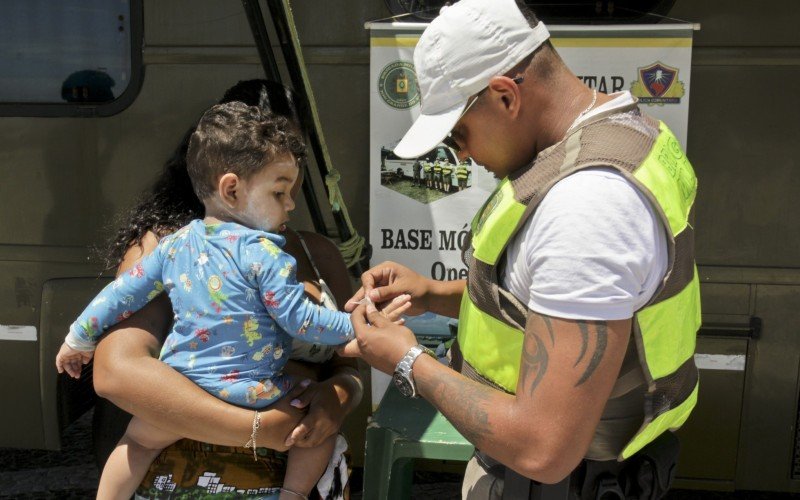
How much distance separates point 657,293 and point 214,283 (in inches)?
38.6

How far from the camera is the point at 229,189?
1.85 metres

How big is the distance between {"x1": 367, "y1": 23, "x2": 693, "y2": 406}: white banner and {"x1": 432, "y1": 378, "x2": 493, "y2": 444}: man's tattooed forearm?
1394 mm

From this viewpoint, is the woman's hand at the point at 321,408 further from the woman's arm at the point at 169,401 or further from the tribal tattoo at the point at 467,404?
the tribal tattoo at the point at 467,404

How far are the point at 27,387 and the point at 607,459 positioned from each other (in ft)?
7.84

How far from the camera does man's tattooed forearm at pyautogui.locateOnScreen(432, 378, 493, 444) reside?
1390 mm

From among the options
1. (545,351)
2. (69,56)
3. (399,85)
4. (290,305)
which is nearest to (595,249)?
(545,351)

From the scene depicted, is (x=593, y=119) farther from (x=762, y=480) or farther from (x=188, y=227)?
(x=762, y=480)

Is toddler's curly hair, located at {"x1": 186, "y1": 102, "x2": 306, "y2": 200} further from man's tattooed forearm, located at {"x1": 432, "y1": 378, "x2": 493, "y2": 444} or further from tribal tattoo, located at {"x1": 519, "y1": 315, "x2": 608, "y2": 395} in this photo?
tribal tattoo, located at {"x1": 519, "y1": 315, "x2": 608, "y2": 395}

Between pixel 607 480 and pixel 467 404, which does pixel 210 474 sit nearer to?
pixel 467 404

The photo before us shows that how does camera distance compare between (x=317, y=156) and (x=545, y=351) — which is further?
(x=317, y=156)

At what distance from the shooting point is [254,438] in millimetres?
1803

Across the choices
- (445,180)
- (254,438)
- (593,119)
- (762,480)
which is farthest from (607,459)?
(762,480)

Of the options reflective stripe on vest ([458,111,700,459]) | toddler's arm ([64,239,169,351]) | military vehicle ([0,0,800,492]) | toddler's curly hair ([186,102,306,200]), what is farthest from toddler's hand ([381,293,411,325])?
military vehicle ([0,0,800,492])

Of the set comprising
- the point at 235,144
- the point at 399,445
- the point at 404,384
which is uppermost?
the point at 235,144
